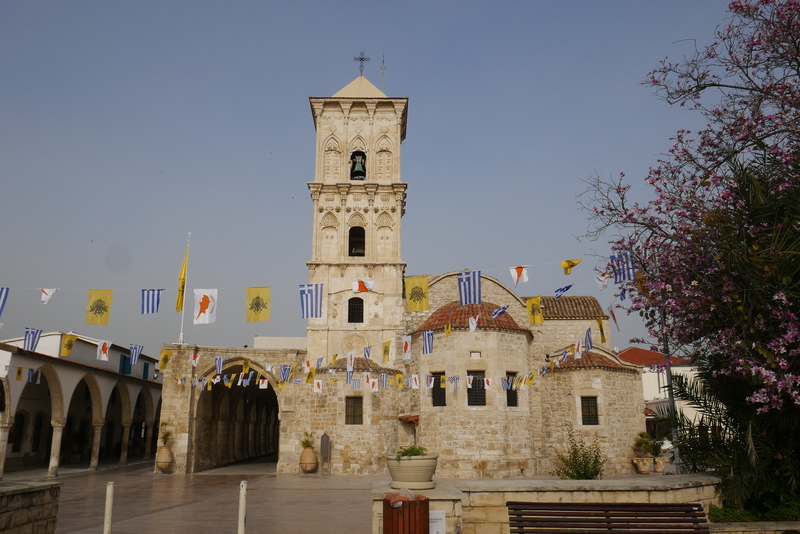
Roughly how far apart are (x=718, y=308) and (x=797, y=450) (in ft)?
8.64

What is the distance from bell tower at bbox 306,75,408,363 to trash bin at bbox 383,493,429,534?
17342mm

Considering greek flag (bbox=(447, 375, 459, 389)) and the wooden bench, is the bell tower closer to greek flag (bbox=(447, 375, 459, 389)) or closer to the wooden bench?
greek flag (bbox=(447, 375, 459, 389))

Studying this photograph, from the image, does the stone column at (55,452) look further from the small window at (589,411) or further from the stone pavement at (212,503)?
the small window at (589,411)

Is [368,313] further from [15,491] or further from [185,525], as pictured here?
[15,491]

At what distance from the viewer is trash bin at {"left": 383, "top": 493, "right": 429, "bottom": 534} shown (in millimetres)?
7180

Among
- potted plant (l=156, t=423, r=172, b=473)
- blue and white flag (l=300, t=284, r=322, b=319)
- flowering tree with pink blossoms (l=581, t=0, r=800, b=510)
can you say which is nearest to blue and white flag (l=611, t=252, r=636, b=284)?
flowering tree with pink blossoms (l=581, t=0, r=800, b=510)

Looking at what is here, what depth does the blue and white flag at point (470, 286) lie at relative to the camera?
617 inches

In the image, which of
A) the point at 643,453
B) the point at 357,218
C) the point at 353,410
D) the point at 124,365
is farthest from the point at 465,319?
the point at 124,365

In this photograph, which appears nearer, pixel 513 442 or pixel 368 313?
pixel 513 442

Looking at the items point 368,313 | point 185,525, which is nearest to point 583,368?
point 368,313

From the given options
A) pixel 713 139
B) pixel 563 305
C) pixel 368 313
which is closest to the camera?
pixel 713 139

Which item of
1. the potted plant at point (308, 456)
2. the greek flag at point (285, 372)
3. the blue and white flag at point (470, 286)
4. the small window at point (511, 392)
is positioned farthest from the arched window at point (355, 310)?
the blue and white flag at point (470, 286)

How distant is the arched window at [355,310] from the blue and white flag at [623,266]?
1463 centimetres

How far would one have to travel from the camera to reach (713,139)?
9.57 metres
